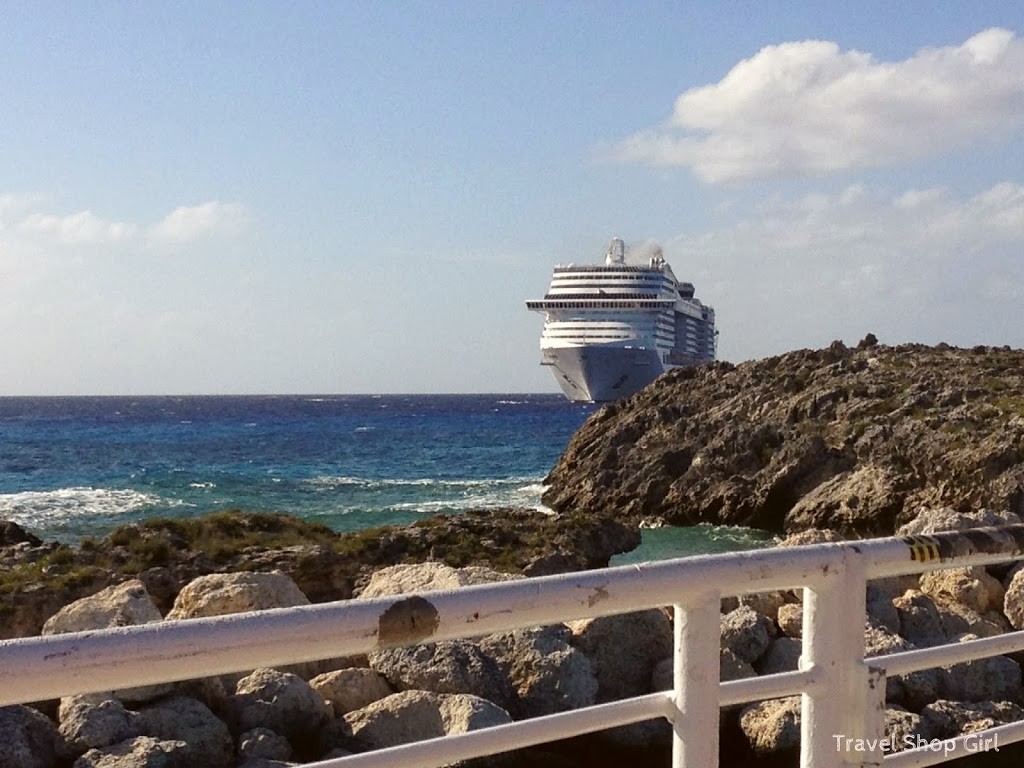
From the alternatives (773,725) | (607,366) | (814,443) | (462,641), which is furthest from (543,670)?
(607,366)

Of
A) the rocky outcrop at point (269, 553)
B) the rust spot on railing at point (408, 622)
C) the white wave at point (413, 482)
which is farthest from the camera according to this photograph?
the white wave at point (413, 482)

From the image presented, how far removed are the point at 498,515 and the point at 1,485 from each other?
25432mm

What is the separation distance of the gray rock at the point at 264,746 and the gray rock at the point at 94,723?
432 mm

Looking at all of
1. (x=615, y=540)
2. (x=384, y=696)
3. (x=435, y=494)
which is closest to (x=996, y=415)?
(x=615, y=540)

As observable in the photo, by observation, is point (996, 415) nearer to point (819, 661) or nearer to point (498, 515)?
point (498, 515)

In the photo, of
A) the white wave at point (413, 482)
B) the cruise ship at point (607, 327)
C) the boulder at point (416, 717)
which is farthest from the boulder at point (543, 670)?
the cruise ship at point (607, 327)

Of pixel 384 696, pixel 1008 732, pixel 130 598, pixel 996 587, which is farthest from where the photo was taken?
pixel 996 587

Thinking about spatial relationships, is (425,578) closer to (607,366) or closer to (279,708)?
(279,708)

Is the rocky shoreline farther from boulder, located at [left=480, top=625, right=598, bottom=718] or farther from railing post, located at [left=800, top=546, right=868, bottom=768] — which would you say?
railing post, located at [left=800, top=546, right=868, bottom=768]

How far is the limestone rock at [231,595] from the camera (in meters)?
6.20

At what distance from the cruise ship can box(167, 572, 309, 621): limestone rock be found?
68913 mm

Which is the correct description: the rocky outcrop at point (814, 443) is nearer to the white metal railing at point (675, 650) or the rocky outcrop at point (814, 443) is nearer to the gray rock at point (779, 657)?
the gray rock at point (779, 657)

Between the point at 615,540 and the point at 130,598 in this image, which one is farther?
the point at 615,540

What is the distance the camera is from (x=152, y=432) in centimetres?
7044
